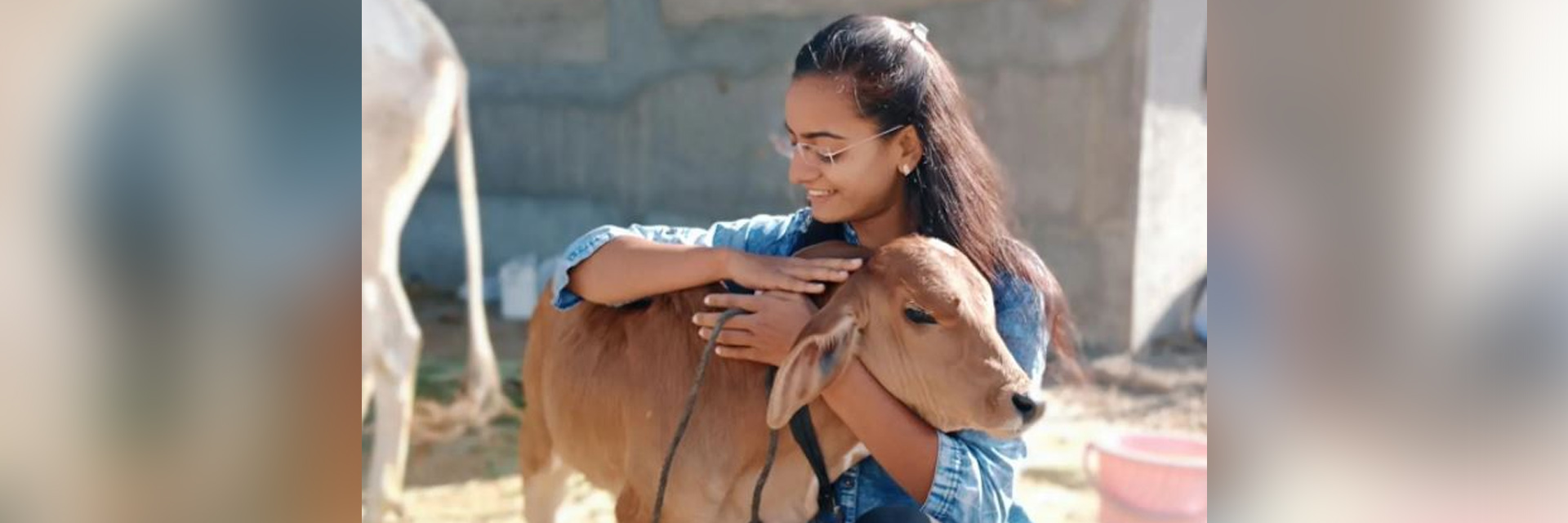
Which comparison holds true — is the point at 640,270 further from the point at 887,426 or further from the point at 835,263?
the point at 887,426

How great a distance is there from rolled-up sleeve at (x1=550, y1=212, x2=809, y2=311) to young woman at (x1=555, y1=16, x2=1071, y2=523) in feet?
0.08

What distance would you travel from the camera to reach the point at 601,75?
243 inches

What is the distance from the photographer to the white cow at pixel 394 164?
14.1 feet

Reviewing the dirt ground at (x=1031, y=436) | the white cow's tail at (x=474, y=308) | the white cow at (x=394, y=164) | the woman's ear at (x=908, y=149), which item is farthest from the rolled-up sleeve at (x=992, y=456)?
the white cow's tail at (x=474, y=308)

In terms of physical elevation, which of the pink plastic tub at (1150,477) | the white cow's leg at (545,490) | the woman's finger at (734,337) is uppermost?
the woman's finger at (734,337)

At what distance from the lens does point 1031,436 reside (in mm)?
5254

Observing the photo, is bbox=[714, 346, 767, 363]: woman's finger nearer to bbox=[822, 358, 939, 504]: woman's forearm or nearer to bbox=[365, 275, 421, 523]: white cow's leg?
bbox=[822, 358, 939, 504]: woman's forearm

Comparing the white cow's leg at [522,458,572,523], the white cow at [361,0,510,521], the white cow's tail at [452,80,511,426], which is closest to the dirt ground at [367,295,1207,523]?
the white cow's tail at [452,80,511,426]

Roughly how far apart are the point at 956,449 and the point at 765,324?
382mm

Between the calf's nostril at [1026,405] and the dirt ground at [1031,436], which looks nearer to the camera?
the calf's nostril at [1026,405]

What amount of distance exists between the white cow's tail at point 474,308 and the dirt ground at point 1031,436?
0.09 meters

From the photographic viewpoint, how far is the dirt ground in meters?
4.66

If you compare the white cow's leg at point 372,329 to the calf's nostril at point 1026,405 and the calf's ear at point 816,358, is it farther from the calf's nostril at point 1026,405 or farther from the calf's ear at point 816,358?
the calf's nostril at point 1026,405
